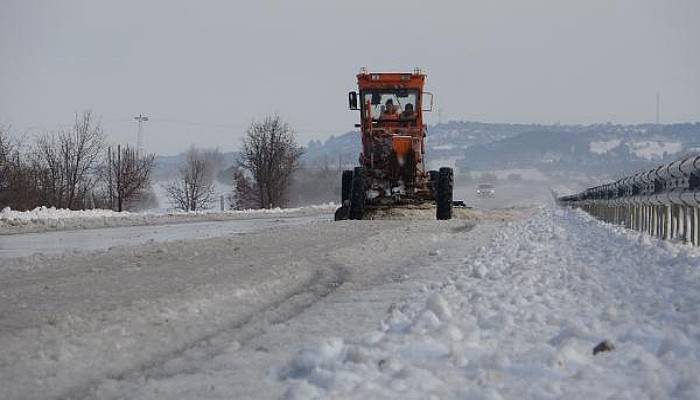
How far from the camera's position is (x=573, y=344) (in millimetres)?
4168

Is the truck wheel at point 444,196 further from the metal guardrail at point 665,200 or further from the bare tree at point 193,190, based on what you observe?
the bare tree at point 193,190

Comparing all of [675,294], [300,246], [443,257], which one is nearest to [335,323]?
[675,294]

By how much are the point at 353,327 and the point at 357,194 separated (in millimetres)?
15906

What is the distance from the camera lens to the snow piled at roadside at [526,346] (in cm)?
352

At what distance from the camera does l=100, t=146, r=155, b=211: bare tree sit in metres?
55.7

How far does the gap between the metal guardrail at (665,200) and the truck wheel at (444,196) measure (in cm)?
398

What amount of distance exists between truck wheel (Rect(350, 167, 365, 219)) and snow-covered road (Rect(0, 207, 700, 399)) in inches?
442

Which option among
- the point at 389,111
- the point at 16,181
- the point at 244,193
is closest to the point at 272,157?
the point at 244,193

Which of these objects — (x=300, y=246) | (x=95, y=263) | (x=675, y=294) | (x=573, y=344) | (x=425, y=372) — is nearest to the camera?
(x=425, y=372)

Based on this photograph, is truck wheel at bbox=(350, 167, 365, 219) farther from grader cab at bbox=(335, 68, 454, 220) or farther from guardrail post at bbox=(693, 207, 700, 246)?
guardrail post at bbox=(693, 207, 700, 246)

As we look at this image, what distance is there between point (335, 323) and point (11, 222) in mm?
18643

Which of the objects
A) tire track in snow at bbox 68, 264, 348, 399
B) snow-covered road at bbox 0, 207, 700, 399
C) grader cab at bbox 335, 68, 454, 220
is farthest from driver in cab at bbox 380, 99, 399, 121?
tire track in snow at bbox 68, 264, 348, 399

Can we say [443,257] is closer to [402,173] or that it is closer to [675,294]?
[675,294]

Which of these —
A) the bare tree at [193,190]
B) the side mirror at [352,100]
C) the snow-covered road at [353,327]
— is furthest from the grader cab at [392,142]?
the bare tree at [193,190]
